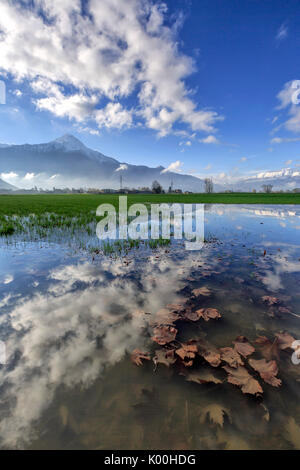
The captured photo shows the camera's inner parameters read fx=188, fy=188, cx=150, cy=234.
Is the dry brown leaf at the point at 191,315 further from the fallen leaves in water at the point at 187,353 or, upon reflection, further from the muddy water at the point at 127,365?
the fallen leaves in water at the point at 187,353

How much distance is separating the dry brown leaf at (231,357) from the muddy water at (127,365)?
7.0 inches

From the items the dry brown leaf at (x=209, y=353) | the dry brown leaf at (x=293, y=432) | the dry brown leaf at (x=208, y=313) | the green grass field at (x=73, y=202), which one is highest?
the green grass field at (x=73, y=202)

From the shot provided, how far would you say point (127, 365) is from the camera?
2.91m

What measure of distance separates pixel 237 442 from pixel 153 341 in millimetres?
1669

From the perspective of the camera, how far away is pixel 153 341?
3.40m

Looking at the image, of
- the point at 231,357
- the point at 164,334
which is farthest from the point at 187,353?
the point at 231,357

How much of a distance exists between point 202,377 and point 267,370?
3.20 feet

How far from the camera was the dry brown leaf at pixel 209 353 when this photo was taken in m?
2.86

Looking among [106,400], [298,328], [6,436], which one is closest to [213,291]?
[298,328]

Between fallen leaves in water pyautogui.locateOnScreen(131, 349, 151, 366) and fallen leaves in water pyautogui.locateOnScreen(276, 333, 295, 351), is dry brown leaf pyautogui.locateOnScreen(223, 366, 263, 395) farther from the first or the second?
fallen leaves in water pyautogui.locateOnScreen(131, 349, 151, 366)

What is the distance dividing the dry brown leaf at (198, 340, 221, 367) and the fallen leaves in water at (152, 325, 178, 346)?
19.0 inches

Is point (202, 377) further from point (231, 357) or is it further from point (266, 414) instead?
point (266, 414)

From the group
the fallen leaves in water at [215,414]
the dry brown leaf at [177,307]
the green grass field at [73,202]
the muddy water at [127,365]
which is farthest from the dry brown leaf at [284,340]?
the green grass field at [73,202]

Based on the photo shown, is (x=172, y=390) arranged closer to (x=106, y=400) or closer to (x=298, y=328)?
(x=106, y=400)
